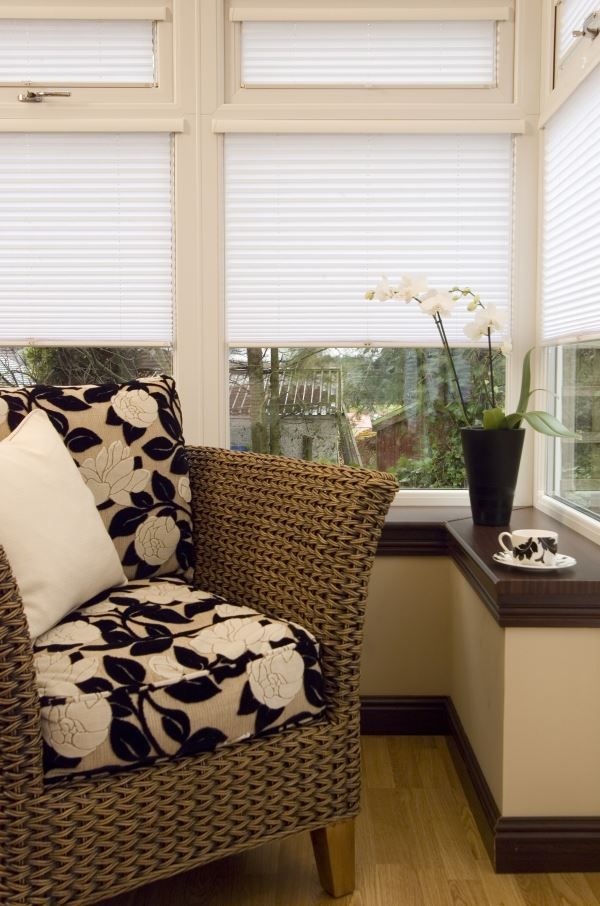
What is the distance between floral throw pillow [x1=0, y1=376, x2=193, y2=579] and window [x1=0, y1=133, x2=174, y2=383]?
0.53m

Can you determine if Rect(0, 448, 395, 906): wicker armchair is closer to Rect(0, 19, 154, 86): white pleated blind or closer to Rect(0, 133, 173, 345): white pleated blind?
Rect(0, 133, 173, 345): white pleated blind

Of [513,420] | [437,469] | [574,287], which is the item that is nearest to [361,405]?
[437,469]

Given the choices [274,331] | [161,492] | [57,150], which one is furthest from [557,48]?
[161,492]

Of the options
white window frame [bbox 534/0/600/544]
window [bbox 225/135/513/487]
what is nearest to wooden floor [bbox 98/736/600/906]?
white window frame [bbox 534/0/600/544]

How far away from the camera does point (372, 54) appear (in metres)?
2.44

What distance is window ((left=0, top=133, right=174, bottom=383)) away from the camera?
244 cm

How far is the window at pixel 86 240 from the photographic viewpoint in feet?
8.01

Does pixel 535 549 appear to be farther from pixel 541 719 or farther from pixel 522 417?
pixel 522 417

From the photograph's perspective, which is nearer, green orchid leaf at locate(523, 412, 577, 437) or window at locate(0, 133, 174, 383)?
green orchid leaf at locate(523, 412, 577, 437)

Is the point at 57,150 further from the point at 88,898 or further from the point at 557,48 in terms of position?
the point at 88,898

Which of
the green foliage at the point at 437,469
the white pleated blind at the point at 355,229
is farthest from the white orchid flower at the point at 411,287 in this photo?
the green foliage at the point at 437,469

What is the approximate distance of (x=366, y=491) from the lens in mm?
1551

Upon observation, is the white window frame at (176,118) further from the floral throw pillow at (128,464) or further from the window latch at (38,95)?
the floral throw pillow at (128,464)

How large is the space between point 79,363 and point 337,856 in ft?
5.13
